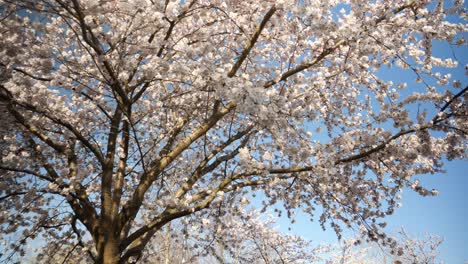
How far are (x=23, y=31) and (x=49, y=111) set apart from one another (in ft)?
3.96

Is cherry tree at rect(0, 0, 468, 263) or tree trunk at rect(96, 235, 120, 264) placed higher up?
cherry tree at rect(0, 0, 468, 263)

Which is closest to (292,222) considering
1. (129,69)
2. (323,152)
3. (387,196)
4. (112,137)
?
(387,196)

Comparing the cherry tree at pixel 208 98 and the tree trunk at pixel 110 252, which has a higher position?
the cherry tree at pixel 208 98

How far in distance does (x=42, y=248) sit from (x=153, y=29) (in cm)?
617

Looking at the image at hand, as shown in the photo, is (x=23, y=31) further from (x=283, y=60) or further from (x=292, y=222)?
(x=292, y=222)

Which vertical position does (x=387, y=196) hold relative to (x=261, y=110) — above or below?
above

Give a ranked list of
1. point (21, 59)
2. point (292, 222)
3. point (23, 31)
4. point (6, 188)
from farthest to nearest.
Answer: point (292, 222)
point (6, 188)
point (23, 31)
point (21, 59)

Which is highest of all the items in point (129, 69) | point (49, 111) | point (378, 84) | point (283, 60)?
point (283, 60)

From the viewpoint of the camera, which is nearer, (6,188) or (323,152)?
(323,152)

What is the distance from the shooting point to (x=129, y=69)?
529 centimetres

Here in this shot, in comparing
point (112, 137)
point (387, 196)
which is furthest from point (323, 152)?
point (112, 137)

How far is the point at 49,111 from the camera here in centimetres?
498

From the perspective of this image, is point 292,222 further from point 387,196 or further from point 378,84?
point 378,84

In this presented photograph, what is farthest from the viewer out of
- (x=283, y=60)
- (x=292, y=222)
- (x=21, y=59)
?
(x=292, y=222)
